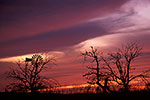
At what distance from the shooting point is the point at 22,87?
4291cm

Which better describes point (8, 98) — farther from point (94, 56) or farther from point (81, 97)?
point (94, 56)

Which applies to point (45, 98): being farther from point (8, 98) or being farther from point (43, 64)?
point (43, 64)

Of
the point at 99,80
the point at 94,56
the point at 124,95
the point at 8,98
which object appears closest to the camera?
the point at 124,95

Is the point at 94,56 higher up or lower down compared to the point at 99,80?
higher up

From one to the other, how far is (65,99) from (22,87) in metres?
30.9

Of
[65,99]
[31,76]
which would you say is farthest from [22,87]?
[65,99]

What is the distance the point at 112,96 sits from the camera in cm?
1368

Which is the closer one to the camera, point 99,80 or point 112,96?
point 112,96

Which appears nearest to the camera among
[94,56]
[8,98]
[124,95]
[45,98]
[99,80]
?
[124,95]

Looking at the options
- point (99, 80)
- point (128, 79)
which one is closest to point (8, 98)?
point (99, 80)

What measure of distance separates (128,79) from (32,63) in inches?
790

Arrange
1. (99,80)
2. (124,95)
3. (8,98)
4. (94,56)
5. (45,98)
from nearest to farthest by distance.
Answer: (124,95) < (45,98) < (8,98) < (99,80) < (94,56)

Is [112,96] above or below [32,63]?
below

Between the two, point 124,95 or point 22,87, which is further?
point 22,87
